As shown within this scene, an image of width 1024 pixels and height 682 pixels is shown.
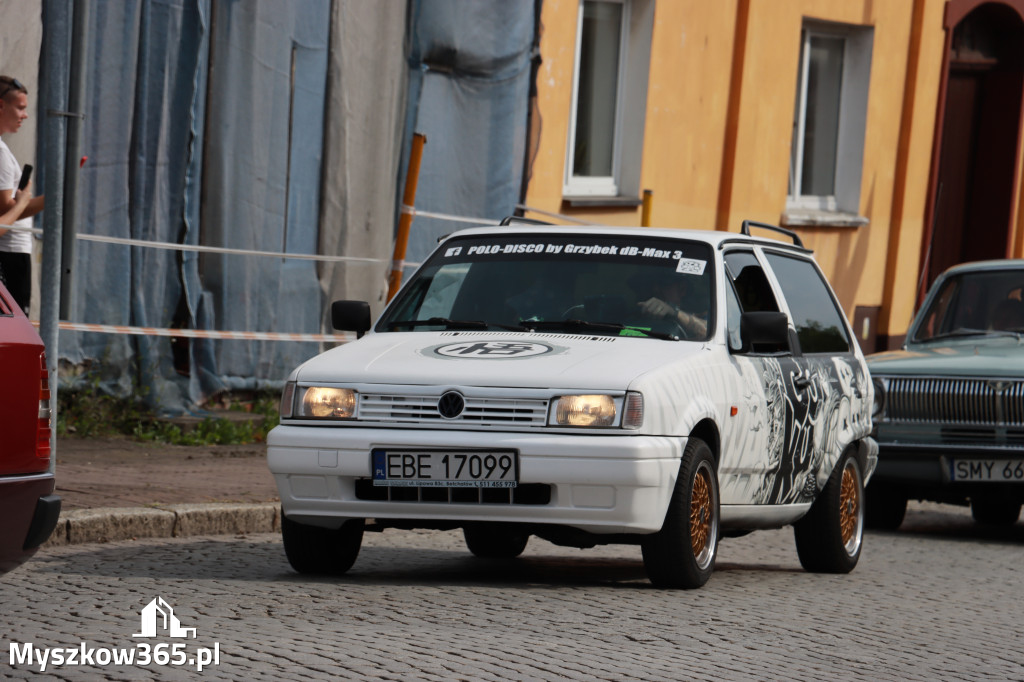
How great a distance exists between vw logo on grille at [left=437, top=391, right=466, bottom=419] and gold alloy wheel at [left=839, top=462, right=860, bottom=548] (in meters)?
2.69

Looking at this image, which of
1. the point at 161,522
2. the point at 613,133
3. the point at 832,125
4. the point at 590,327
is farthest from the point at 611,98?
the point at 590,327

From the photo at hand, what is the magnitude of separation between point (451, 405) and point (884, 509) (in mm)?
5444

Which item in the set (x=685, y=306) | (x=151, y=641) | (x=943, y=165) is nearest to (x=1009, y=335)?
(x=685, y=306)

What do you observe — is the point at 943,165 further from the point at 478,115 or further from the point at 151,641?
the point at 151,641

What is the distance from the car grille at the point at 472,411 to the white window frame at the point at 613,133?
31.0 ft

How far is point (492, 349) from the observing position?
305 inches

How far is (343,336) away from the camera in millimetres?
14148

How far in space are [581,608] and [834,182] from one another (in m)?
14.7

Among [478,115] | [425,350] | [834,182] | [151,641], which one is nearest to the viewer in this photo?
[151,641]

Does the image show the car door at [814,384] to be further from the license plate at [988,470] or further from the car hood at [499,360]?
the license plate at [988,470]

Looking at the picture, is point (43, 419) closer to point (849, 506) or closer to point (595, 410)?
point (595, 410)

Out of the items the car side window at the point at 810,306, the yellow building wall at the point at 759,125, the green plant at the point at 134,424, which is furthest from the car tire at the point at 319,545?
the yellow building wall at the point at 759,125

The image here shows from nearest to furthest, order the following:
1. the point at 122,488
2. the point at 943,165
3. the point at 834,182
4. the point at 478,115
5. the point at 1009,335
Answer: the point at 122,488
the point at 1009,335
the point at 478,115
the point at 834,182
the point at 943,165

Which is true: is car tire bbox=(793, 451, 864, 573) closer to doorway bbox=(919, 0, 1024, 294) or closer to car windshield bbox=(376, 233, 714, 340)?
car windshield bbox=(376, 233, 714, 340)
